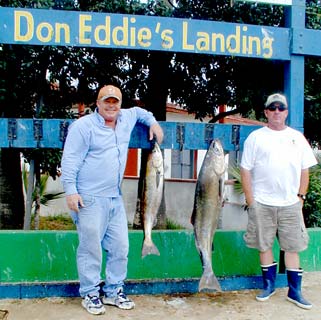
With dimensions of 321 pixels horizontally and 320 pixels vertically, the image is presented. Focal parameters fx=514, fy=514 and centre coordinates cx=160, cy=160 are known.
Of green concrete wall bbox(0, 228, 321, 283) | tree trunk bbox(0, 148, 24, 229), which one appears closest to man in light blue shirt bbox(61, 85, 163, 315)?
green concrete wall bbox(0, 228, 321, 283)

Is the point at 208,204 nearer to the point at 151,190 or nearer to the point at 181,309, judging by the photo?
the point at 151,190

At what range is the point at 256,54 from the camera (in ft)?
16.8

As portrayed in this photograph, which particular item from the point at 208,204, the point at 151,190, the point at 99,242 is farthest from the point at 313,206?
the point at 99,242

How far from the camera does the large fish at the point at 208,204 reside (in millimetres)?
4414

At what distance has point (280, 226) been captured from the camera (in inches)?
183

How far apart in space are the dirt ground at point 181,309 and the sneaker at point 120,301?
4 cm

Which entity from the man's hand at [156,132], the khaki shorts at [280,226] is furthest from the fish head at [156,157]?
the khaki shorts at [280,226]

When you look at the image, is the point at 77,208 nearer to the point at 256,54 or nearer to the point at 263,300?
the point at 263,300

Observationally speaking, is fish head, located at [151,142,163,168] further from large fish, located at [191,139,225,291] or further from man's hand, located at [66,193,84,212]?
man's hand, located at [66,193,84,212]

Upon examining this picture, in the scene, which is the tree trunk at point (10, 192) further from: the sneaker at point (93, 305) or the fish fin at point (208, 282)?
the fish fin at point (208, 282)

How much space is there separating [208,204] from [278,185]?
650mm

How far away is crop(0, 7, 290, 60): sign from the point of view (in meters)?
4.77

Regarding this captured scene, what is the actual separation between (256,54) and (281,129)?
3.05 feet

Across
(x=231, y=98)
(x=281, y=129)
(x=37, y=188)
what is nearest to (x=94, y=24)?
(x=281, y=129)
